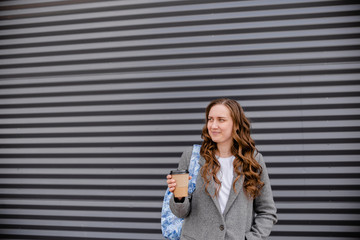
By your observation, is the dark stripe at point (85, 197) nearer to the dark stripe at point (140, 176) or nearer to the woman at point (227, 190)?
the dark stripe at point (140, 176)

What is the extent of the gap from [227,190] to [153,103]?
1674 millimetres

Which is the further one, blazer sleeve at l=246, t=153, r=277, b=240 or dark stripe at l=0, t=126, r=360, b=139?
dark stripe at l=0, t=126, r=360, b=139

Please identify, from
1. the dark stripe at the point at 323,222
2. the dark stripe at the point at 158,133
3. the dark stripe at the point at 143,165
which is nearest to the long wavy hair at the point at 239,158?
the dark stripe at the point at 158,133

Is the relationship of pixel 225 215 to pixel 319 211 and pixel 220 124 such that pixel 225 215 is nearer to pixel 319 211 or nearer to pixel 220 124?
pixel 220 124

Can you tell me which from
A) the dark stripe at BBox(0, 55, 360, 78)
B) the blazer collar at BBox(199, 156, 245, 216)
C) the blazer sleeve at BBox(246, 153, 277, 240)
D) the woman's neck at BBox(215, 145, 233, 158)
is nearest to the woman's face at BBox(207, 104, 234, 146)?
the woman's neck at BBox(215, 145, 233, 158)

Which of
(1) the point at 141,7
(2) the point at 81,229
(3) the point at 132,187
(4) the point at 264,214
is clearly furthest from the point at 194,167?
(1) the point at 141,7

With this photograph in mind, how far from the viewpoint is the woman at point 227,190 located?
1688 mm

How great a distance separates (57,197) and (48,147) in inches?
28.3

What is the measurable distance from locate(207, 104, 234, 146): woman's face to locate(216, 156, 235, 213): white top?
19 cm

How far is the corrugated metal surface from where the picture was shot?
275 cm

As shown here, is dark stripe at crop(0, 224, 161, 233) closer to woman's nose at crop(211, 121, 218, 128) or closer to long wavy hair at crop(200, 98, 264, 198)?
long wavy hair at crop(200, 98, 264, 198)

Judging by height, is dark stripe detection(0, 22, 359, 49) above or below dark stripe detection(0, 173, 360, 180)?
above

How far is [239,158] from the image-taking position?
1.84 metres

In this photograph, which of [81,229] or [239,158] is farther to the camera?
[81,229]
